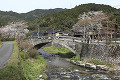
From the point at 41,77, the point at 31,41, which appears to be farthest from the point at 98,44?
the point at 31,41

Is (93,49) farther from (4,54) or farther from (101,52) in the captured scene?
(4,54)

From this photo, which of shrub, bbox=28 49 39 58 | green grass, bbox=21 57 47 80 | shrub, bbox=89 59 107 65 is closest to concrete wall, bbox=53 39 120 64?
shrub, bbox=89 59 107 65

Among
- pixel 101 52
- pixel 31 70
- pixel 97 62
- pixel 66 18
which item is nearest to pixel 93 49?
pixel 101 52

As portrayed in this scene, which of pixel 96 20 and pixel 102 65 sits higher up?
pixel 96 20

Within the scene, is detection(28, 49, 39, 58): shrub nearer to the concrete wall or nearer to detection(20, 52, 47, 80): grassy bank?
detection(20, 52, 47, 80): grassy bank

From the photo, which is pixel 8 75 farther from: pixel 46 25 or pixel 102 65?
pixel 46 25

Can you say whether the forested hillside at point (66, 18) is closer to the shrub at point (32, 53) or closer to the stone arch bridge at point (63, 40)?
the stone arch bridge at point (63, 40)

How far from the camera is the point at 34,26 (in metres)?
87.2

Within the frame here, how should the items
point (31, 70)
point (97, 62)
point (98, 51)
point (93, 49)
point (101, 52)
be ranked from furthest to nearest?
point (93, 49) < point (98, 51) < point (101, 52) < point (97, 62) < point (31, 70)

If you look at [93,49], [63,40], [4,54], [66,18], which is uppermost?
[66,18]

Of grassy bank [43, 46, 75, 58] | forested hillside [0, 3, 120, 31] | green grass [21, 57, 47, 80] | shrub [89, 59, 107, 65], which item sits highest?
forested hillside [0, 3, 120, 31]

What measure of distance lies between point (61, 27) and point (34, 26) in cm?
2320

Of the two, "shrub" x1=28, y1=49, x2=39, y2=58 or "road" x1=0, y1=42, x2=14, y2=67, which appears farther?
"shrub" x1=28, y1=49, x2=39, y2=58

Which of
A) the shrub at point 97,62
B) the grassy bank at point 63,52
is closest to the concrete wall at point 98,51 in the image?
the shrub at point 97,62
